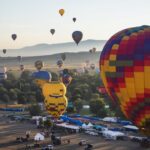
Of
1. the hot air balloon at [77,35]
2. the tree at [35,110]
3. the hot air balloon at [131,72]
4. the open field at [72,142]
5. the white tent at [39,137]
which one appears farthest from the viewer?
the hot air balloon at [77,35]

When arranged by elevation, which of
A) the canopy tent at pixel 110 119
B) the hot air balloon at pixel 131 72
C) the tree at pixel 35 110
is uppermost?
the hot air balloon at pixel 131 72

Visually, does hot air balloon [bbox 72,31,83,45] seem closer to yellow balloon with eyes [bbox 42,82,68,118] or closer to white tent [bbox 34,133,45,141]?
yellow balloon with eyes [bbox 42,82,68,118]

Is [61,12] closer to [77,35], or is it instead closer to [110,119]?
[77,35]

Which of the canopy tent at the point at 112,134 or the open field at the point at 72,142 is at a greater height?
the canopy tent at the point at 112,134

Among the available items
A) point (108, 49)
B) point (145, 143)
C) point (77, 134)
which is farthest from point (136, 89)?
point (77, 134)

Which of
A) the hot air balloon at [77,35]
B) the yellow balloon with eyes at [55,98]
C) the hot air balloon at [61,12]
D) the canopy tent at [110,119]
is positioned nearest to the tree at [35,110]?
the canopy tent at [110,119]

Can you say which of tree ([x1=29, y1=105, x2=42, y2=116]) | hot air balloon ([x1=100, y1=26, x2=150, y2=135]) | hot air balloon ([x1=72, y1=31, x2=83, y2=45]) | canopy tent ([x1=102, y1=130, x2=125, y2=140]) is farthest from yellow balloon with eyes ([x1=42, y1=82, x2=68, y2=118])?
hot air balloon ([x1=72, y1=31, x2=83, y2=45])

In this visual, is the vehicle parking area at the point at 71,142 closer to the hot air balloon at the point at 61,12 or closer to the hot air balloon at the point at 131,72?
the hot air balloon at the point at 131,72

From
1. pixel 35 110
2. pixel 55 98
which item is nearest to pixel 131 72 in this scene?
pixel 55 98

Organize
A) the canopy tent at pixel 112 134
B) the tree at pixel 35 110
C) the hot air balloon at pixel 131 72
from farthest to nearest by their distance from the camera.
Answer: the tree at pixel 35 110 < the canopy tent at pixel 112 134 < the hot air balloon at pixel 131 72

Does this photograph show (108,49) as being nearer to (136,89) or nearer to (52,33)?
(136,89)
